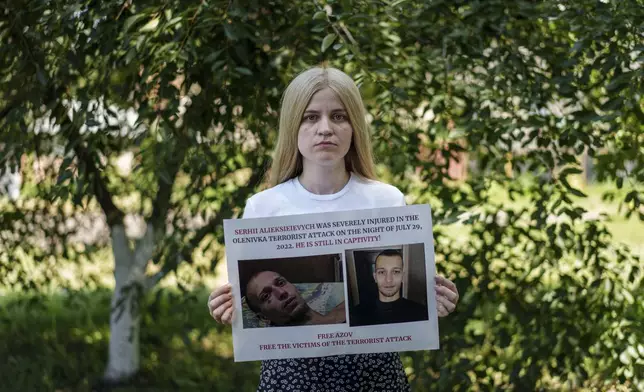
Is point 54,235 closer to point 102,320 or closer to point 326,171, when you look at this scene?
point 102,320

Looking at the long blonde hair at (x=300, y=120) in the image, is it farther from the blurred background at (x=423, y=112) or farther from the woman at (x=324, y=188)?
the blurred background at (x=423, y=112)

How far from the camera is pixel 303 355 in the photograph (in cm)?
194

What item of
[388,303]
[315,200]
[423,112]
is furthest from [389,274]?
[423,112]

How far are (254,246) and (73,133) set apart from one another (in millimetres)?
1545

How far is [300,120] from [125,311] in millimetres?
3093

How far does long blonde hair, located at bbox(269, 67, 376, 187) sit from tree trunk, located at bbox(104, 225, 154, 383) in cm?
251

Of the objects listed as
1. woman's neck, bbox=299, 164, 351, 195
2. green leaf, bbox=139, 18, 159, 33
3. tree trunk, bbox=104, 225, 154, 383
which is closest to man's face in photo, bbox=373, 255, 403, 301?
woman's neck, bbox=299, 164, 351, 195

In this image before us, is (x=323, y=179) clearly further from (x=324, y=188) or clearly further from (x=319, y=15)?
(x=319, y=15)

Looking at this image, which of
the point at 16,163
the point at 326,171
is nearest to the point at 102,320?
the point at 16,163

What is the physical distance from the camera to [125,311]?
190 inches

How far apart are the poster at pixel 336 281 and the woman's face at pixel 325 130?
19 centimetres

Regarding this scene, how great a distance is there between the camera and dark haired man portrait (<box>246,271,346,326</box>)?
1912 millimetres

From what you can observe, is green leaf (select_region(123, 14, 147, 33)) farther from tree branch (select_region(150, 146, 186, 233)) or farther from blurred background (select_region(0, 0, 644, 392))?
tree branch (select_region(150, 146, 186, 233))

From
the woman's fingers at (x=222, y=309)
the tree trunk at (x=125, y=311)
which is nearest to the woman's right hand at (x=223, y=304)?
the woman's fingers at (x=222, y=309)
